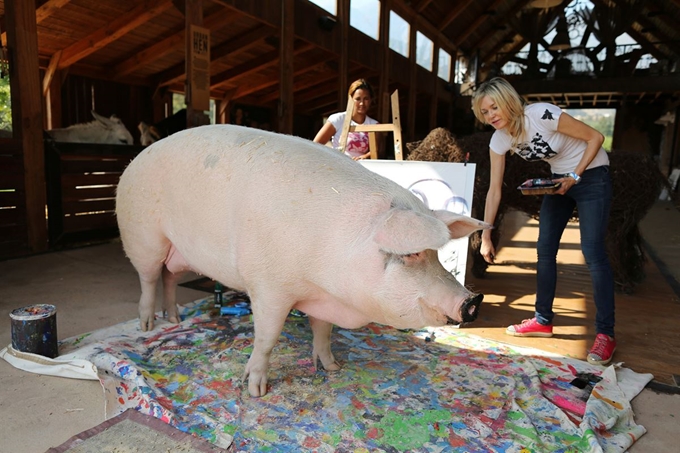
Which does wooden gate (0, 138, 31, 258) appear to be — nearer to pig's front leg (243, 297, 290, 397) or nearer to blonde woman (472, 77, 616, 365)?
pig's front leg (243, 297, 290, 397)

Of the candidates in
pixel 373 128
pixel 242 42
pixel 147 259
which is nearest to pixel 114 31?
pixel 242 42

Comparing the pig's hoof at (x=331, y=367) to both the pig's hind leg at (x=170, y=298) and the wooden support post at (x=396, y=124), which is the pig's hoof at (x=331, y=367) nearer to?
the pig's hind leg at (x=170, y=298)

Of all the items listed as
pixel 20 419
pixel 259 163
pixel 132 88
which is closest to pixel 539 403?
pixel 259 163

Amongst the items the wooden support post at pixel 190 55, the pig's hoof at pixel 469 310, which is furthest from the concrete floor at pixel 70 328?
the wooden support post at pixel 190 55

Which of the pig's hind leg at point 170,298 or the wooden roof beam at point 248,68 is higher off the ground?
the wooden roof beam at point 248,68

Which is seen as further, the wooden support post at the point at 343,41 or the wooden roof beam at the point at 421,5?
the wooden roof beam at the point at 421,5

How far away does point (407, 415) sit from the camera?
2.04 meters

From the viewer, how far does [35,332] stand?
2361 mm

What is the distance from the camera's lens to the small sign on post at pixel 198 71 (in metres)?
Answer: 5.23

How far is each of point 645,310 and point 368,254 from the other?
117 inches

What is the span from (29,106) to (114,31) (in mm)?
3323

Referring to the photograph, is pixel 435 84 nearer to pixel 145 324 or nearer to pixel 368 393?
pixel 145 324

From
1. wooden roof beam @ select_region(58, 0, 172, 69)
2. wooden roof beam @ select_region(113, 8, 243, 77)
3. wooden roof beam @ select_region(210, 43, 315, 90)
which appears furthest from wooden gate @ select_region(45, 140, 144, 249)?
wooden roof beam @ select_region(210, 43, 315, 90)

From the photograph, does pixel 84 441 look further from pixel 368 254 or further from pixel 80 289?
pixel 80 289
